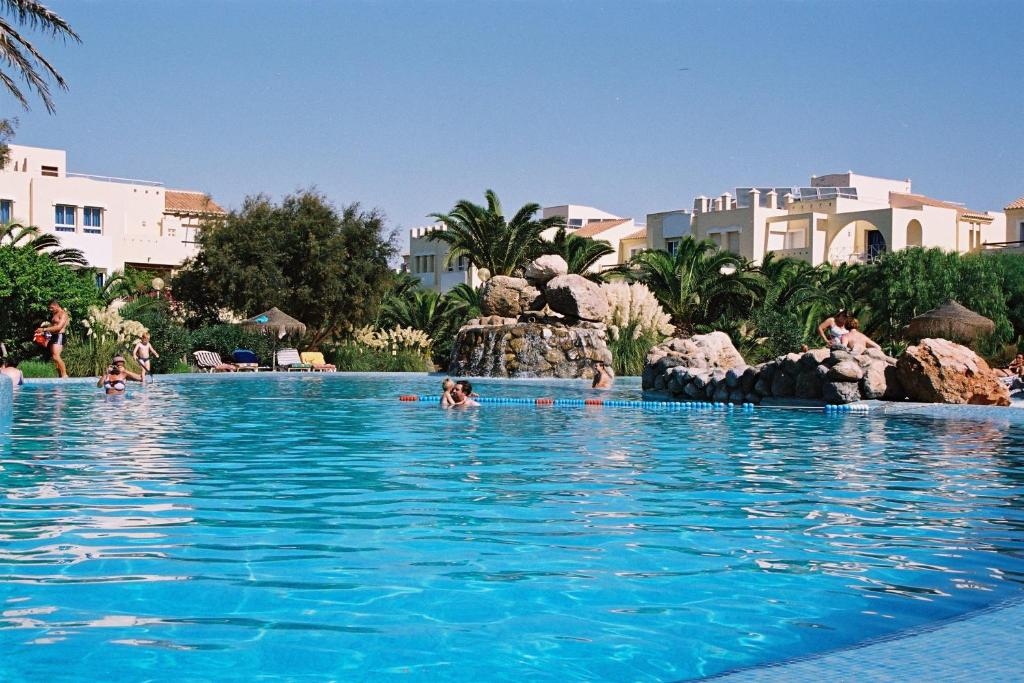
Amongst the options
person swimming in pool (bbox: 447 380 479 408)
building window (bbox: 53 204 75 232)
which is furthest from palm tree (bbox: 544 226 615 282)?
building window (bbox: 53 204 75 232)

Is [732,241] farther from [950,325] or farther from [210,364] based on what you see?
[210,364]

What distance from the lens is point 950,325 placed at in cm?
2758

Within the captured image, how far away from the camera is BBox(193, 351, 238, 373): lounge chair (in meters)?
30.5

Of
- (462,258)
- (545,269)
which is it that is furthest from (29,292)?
(462,258)

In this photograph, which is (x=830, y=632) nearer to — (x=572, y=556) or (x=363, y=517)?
(x=572, y=556)

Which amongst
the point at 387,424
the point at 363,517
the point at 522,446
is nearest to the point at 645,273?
the point at 387,424

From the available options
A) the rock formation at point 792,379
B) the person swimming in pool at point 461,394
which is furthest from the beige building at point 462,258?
the person swimming in pool at point 461,394

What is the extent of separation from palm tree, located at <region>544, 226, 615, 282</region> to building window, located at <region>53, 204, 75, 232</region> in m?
23.6

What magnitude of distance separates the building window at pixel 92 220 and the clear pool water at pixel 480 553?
41.4m

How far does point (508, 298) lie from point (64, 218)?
92.1 feet

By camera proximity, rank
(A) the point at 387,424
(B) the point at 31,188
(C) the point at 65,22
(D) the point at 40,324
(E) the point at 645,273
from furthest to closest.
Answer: (B) the point at 31,188 < (E) the point at 645,273 < (D) the point at 40,324 < (C) the point at 65,22 < (A) the point at 387,424

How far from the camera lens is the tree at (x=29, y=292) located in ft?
83.6

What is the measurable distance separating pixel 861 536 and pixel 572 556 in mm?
1957

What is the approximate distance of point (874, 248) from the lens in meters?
62.2
